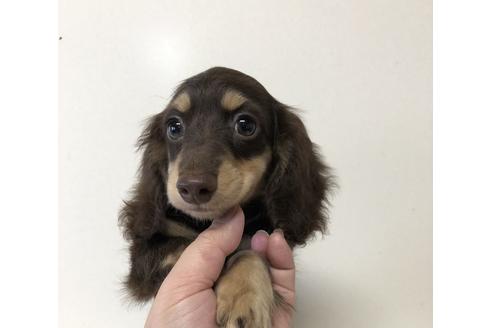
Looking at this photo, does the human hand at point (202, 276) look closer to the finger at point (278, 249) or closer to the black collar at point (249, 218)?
the finger at point (278, 249)

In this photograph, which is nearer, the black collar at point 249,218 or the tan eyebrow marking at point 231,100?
the tan eyebrow marking at point 231,100

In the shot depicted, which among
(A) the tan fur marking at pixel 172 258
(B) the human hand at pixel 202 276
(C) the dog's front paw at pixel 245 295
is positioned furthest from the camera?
(A) the tan fur marking at pixel 172 258

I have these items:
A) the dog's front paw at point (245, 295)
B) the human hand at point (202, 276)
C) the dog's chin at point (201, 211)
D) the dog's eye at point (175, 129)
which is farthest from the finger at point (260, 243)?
the dog's eye at point (175, 129)

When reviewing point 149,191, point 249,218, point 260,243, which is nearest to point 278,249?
point 260,243

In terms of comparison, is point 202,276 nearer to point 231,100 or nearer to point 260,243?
point 260,243

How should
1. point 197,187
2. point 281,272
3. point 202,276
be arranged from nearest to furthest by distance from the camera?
point 197,187 < point 202,276 < point 281,272

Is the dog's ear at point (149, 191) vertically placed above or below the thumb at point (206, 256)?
above

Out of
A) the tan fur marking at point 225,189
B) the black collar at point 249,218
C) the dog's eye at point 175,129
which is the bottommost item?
the black collar at point 249,218
